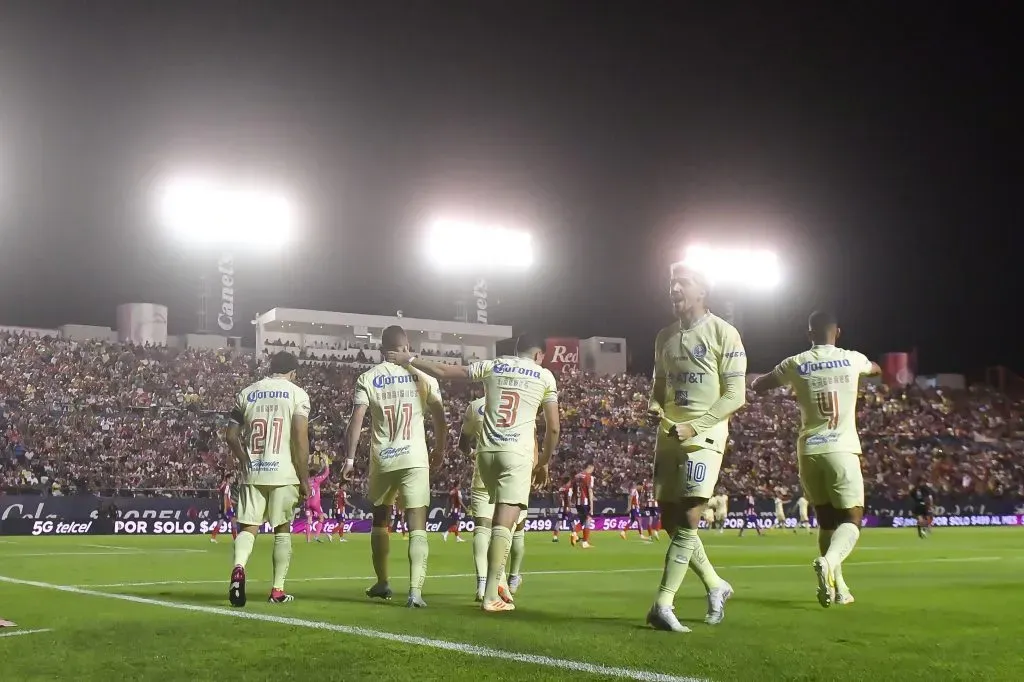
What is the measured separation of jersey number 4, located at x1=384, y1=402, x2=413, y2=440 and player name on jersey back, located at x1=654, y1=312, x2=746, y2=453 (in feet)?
8.51

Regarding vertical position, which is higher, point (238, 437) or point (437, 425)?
point (437, 425)

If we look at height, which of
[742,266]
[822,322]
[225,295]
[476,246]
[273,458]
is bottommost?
[273,458]

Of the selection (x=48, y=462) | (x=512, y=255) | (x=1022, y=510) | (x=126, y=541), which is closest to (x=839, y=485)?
(x=126, y=541)

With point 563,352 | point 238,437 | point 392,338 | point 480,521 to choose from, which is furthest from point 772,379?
point 563,352

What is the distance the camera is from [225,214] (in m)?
49.6

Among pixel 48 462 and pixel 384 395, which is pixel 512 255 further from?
pixel 384 395

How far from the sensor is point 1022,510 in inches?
1918

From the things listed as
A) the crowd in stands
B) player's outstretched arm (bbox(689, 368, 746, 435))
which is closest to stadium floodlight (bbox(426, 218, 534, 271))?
the crowd in stands

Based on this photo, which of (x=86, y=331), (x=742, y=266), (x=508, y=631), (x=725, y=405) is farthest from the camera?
(x=742, y=266)

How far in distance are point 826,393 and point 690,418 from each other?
232 cm

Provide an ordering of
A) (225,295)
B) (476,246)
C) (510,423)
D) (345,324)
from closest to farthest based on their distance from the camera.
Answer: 1. (510,423)
2. (476,246)
3. (225,295)
4. (345,324)

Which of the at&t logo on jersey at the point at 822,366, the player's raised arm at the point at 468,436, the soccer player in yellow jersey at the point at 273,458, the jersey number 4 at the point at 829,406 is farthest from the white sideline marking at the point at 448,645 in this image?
the at&t logo on jersey at the point at 822,366

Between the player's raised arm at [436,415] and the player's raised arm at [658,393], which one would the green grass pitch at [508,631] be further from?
the player's raised arm at [658,393]

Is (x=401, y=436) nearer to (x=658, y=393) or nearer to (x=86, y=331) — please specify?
(x=658, y=393)
